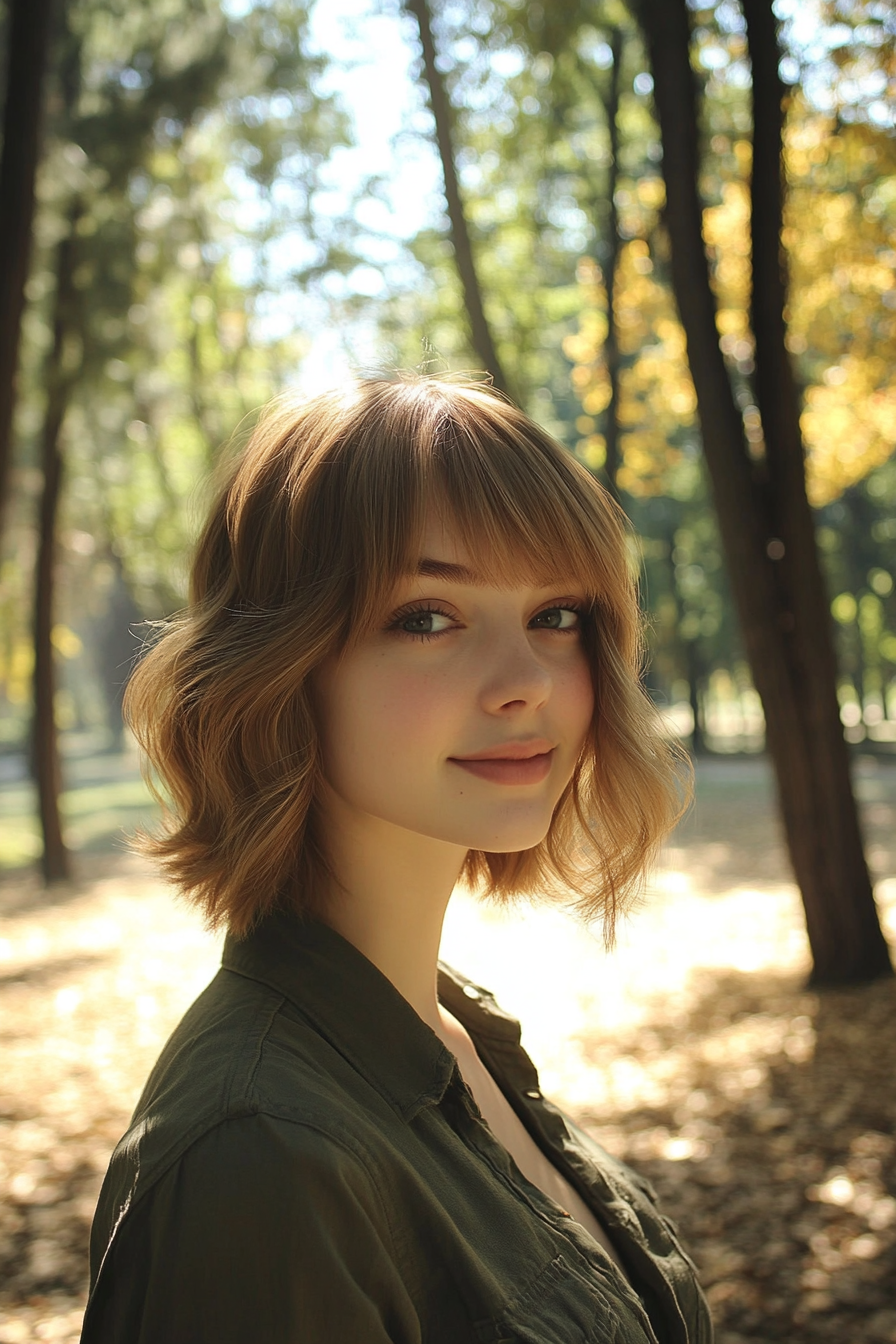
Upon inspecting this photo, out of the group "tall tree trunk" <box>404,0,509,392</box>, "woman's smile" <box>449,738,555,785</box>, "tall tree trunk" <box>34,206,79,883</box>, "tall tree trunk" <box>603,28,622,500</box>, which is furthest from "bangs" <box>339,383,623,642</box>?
"tall tree trunk" <box>34,206,79,883</box>

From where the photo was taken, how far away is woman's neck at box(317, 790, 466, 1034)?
Answer: 1.41 m

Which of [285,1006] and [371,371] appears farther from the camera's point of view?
[371,371]

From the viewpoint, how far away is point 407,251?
10719 mm

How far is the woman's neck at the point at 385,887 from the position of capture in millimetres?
1411

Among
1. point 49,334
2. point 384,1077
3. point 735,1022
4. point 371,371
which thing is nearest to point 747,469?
point 735,1022

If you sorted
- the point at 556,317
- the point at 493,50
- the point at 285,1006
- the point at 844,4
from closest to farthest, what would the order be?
the point at 285,1006, the point at 844,4, the point at 493,50, the point at 556,317

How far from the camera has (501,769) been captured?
1.31 m

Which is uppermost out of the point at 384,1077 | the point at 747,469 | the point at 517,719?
the point at 747,469

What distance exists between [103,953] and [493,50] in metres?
7.28

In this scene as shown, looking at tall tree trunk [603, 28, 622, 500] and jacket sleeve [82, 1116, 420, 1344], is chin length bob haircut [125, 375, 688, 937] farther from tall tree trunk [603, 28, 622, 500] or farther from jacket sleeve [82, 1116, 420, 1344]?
tall tree trunk [603, 28, 622, 500]

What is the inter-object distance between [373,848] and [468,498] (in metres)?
0.47

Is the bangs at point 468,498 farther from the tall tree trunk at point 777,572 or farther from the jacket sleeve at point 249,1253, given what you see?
the tall tree trunk at point 777,572

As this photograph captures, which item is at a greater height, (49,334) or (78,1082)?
(49,334)

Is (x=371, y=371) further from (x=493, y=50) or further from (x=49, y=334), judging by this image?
(x=49, y=334)
